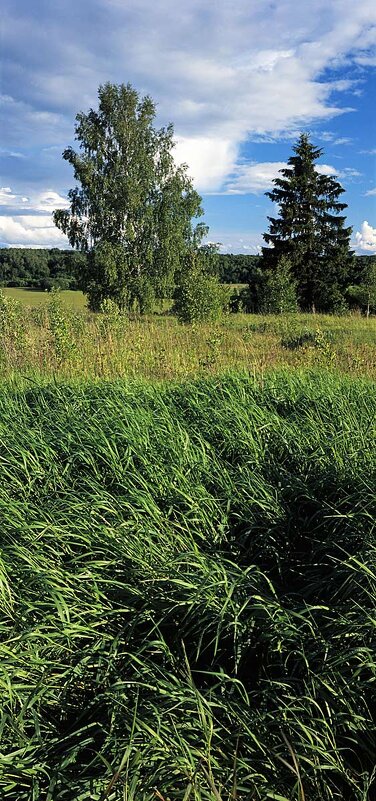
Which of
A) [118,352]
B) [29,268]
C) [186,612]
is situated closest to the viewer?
[186,612]

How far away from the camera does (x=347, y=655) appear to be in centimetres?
220

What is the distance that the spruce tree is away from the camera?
37.9 meters

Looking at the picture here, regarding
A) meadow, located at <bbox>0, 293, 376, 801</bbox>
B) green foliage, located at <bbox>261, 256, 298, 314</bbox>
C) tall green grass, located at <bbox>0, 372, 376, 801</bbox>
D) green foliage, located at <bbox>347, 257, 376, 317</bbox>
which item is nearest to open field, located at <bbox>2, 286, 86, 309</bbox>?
meadow, located at <bbox>0, 293, 376, 801</bbox>

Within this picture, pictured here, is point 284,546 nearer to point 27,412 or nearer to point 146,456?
point 146,456

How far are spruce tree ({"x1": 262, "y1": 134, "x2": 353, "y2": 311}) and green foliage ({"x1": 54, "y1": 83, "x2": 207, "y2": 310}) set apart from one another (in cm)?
1006

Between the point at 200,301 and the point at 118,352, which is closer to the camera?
the point at 118,352

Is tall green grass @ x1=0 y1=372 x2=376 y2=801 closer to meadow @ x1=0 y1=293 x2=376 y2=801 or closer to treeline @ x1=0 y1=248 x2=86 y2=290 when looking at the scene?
meadow @ x1=0 y1=293 x2=376 y2=801

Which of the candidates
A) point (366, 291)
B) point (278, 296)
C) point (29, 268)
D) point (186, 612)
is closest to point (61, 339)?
point (186, 612)

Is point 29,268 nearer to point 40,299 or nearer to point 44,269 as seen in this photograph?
point 44,269

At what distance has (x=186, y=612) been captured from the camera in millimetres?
2607

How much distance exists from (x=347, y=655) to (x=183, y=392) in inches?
153

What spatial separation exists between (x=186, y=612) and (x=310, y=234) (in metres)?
38.8

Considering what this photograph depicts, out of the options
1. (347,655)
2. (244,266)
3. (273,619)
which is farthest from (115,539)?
(244,266)

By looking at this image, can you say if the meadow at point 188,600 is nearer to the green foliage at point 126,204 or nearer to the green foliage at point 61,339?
the green foliage at point 61,339
